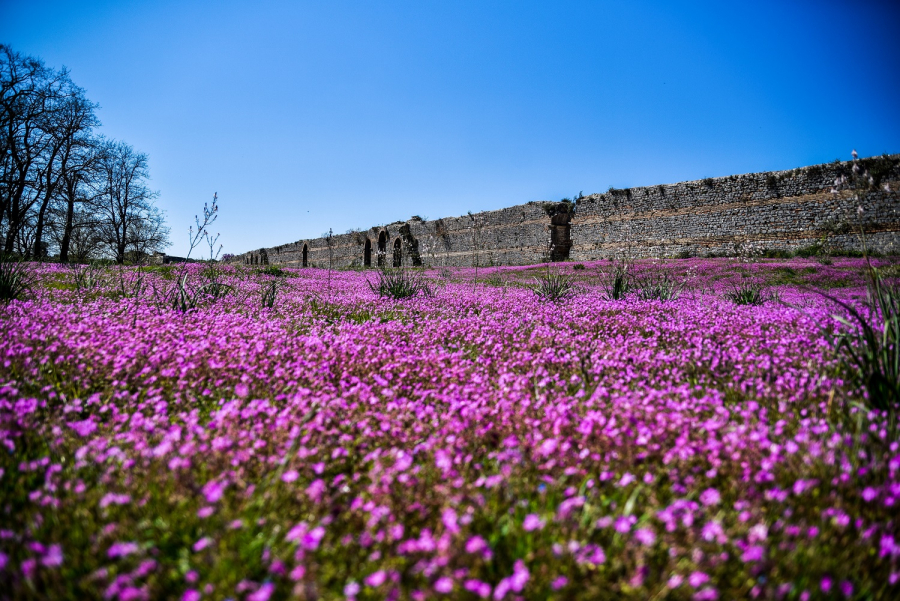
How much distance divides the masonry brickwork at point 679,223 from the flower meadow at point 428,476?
12363 millimetres

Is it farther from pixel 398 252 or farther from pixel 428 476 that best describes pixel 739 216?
pixel 398 252

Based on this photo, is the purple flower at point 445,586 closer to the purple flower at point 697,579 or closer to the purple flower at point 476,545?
the purple flower at point 476,545

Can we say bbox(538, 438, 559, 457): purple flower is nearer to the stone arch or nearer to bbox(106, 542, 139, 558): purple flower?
bbox(106, 542, 139, 558): purple flower

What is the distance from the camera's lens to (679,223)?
76.4 ft

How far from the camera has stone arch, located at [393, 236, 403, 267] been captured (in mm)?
36794

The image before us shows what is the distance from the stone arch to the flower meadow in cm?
3295

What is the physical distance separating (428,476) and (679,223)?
25341 millimetres

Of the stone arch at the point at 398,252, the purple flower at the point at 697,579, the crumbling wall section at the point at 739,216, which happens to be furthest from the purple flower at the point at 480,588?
the stone arch at the point at 398,252

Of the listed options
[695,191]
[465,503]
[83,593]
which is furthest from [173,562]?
[695,191]

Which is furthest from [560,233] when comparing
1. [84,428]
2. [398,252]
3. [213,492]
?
[213,492]

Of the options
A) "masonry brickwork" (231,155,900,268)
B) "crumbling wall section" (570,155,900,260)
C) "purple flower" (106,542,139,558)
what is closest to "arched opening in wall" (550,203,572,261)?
"masonry brickwork" (231,155,900,268)

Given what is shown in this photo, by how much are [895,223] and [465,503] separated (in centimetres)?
2359

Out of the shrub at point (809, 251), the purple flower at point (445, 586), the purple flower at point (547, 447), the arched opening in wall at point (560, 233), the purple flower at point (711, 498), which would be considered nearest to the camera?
the purple flower at point (445, 586)

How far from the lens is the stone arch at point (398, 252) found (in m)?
36.8
